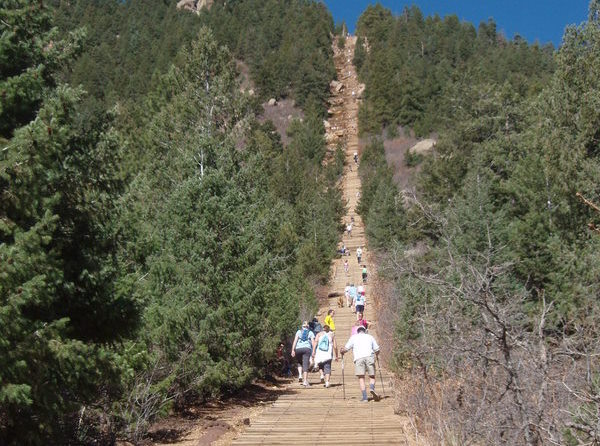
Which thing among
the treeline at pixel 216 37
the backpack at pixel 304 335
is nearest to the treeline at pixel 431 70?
the treeline at pixel 216 37

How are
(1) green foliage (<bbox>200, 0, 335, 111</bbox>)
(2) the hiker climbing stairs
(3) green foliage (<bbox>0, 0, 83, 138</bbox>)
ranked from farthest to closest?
1. (1) green foliage (<bbox>200, 0, 335, 111</bbox>)
2. (2) the hiker climbing stairs
3. (3) green foliage (<bbox>0, 0, 83, 138</bbox>)

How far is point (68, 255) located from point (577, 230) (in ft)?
52.8

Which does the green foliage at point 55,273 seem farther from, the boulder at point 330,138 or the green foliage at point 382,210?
the boulder at point 330,138

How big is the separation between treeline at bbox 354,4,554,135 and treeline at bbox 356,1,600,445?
151 centimetres

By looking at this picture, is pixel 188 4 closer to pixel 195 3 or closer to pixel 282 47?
pixel 195 3

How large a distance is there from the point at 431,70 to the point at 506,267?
208 feet

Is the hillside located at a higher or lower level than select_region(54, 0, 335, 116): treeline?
lower

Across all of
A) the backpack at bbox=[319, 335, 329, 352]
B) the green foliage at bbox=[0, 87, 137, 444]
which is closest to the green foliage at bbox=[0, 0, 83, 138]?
the green foliage at bbox=[0, 87, 137, 444]

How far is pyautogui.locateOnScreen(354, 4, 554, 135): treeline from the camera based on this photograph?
5691cm

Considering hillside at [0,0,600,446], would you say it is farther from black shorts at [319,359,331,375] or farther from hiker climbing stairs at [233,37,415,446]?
black shorts at [319,359,331,375]

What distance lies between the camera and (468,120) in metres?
36.5

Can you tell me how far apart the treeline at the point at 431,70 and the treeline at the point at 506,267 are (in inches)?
59.4

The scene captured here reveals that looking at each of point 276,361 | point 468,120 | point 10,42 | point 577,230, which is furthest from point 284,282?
point 468,120

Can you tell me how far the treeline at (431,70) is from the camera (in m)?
56.9
